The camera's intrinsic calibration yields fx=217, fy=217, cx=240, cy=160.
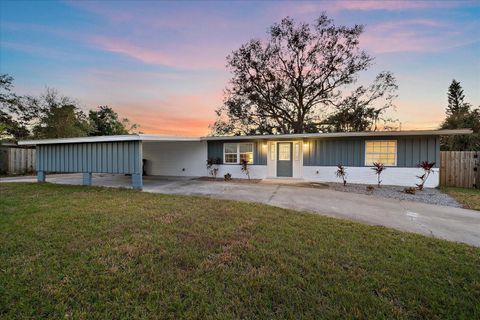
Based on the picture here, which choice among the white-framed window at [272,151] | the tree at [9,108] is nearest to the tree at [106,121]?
the tree at [9,108]

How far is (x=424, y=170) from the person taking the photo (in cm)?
915

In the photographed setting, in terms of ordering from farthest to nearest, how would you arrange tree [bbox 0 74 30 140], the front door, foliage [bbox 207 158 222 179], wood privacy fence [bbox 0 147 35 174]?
1. tree [bbox 0 74 30 140]
2. wood privacy fence [bbox 0 147 35 174]
3. foliage [bbox 207 158 222 179]
4. the front door

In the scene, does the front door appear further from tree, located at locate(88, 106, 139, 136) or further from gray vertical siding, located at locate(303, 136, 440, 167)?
tree, located at locate(88, 106, 139, 136)

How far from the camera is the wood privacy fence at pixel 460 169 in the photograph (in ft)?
31.2

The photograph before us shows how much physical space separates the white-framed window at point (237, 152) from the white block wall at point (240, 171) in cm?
28

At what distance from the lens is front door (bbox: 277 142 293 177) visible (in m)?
11.3

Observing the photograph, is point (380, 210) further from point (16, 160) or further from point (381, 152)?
point (16, 160)

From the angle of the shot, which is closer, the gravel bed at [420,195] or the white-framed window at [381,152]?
the gravel bed at [420,195]

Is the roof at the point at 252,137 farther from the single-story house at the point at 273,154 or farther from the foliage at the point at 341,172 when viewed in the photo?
the foliage at the point at 341,172

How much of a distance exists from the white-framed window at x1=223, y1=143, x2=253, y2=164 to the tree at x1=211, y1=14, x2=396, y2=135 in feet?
28.0

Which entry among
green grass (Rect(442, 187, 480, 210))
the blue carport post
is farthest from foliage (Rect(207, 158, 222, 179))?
green grass (Rect(442, 187, 480, 210))

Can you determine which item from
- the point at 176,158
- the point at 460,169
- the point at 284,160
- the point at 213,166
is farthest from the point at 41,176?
the point at 460,169

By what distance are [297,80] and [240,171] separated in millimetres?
10928

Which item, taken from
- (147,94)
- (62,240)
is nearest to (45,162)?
(147,94)
